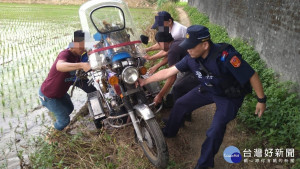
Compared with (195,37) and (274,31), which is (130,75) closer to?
(195,37)

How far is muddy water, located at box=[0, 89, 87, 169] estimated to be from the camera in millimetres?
3523

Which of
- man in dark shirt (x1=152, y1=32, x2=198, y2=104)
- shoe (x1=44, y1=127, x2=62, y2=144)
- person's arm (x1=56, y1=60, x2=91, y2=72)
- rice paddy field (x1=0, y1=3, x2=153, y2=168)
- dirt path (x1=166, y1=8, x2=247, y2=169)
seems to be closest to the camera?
person's arm (x1=56, y1=60, x2=91, y2=72)

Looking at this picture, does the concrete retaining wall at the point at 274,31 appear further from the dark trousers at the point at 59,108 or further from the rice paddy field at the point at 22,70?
the dark trousers at the point at 59,108

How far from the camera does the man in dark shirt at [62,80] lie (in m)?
2.98

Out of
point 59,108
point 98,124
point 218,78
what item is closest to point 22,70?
point 59,108

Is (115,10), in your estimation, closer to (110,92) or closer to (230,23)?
(110,92)

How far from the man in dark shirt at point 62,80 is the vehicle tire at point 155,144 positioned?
111 centimetres

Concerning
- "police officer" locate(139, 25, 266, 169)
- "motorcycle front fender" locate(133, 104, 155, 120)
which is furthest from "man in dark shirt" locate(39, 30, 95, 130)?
"police officer" locate(139, 25, 266, 169)

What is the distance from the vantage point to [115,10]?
2943 mm

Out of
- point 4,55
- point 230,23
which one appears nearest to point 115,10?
point 230,23

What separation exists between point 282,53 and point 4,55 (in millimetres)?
8414

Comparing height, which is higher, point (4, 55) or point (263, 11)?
point (263, 11)

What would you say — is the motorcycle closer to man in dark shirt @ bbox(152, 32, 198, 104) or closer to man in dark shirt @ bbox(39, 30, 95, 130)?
man in dark shirt @ bbox(39, 30, 95, 130)

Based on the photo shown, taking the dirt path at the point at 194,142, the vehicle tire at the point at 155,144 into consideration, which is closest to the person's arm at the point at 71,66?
the vehicle tire at the point at 155,144
